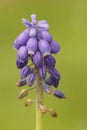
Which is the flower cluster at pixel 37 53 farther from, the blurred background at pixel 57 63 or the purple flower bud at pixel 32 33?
the blurred background at pixel 57 63

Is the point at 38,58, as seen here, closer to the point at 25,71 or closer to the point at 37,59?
the point at 37,59

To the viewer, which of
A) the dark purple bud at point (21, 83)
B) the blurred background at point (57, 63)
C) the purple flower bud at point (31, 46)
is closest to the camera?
the purple flower bud at point (31, 46)

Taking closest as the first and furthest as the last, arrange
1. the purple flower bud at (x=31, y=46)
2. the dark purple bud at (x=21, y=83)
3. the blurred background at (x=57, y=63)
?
the purple flower bud at (x=31, y=46) → the dark purple bud at (x=21, y=83) → the blurred background at (x=57, y=63)

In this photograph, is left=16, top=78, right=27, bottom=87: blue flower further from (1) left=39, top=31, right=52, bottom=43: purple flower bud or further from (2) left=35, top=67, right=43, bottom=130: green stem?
(1) left=39, top=31, right=52, bottom=43: purple flower bud

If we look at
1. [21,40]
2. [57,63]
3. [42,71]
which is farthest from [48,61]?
[57,63]

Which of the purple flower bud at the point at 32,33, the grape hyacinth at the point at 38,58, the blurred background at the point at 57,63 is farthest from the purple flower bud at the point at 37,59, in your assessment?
the blurred background at the point at 57,63

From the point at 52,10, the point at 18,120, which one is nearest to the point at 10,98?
the point at 18,120

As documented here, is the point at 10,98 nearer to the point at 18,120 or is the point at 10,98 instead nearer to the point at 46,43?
the point at 18,120
